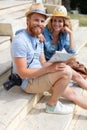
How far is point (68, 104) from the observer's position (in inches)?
127

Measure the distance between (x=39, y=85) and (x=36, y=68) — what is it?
0.17m

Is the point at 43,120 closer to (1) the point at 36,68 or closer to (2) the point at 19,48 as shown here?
(1) the point at 36,68

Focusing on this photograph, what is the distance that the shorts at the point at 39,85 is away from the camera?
118 inches

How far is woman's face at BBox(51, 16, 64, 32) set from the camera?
3.41 metres

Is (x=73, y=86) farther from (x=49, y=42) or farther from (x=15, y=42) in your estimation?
(x=15, y=42)

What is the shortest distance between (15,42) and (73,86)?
3.51 feet

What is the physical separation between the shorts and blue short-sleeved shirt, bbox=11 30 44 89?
0.05 m

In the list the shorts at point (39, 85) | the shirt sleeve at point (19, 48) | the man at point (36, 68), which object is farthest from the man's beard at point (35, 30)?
the shorts at point (39, 85)

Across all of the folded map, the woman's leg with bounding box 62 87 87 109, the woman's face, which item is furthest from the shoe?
the woman's face

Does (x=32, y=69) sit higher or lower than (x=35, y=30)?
lower

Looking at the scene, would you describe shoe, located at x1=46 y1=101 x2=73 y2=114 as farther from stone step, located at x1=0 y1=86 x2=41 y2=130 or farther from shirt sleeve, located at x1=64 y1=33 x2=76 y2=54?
shirt sleeve, located at x1=64 y1=33 x2=76 y2=54

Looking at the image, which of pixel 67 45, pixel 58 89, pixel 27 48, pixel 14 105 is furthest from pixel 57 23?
pixel 14 105

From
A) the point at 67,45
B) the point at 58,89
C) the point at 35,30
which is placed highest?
the point at 35,30

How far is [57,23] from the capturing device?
3434 mm
